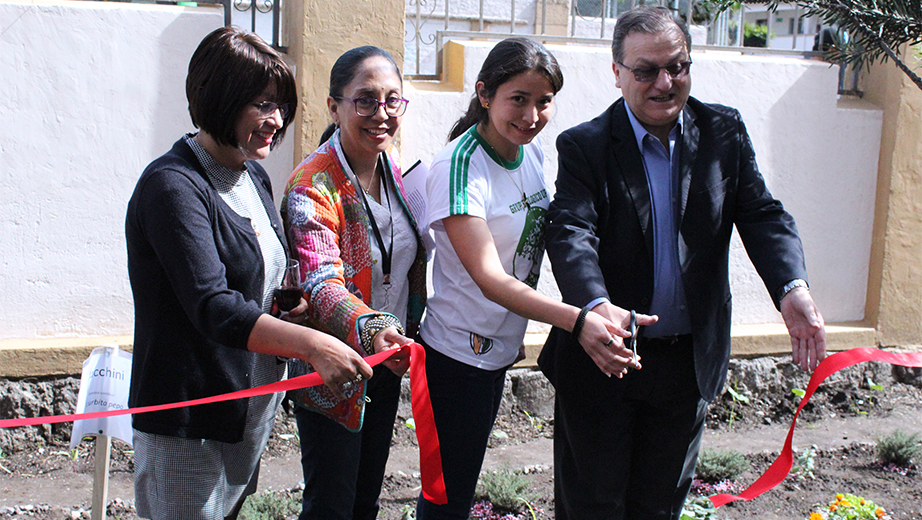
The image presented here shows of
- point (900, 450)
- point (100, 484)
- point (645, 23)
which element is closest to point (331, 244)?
point (645, 23)

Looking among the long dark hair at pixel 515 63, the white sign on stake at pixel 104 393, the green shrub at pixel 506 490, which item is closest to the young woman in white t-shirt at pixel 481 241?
the long dark hair at pixel 515 63

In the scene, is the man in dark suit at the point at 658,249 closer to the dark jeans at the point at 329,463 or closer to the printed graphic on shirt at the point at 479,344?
the printed graphic on shirt at the point at 479,344

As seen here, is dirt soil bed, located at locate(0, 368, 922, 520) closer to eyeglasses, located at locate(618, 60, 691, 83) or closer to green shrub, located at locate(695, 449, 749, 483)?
green shrub, located at locate(695, 449, 749, 483)

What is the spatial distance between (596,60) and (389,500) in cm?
293

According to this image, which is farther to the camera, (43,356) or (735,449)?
(735,449)

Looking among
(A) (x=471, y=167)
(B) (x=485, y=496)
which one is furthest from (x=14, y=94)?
(B) (x=485, y=496)

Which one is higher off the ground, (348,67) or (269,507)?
(348,67)

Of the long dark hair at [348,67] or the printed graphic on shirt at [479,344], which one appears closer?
the long dark hair at [348,67]

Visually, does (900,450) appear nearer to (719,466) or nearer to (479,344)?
(719,466)

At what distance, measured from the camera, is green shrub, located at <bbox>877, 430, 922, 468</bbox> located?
183 inches

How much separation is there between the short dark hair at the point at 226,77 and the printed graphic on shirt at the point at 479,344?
101 centimetres

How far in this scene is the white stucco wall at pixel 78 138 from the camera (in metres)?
4.36

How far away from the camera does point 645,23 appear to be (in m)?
2.56

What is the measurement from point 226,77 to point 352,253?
669 mm
